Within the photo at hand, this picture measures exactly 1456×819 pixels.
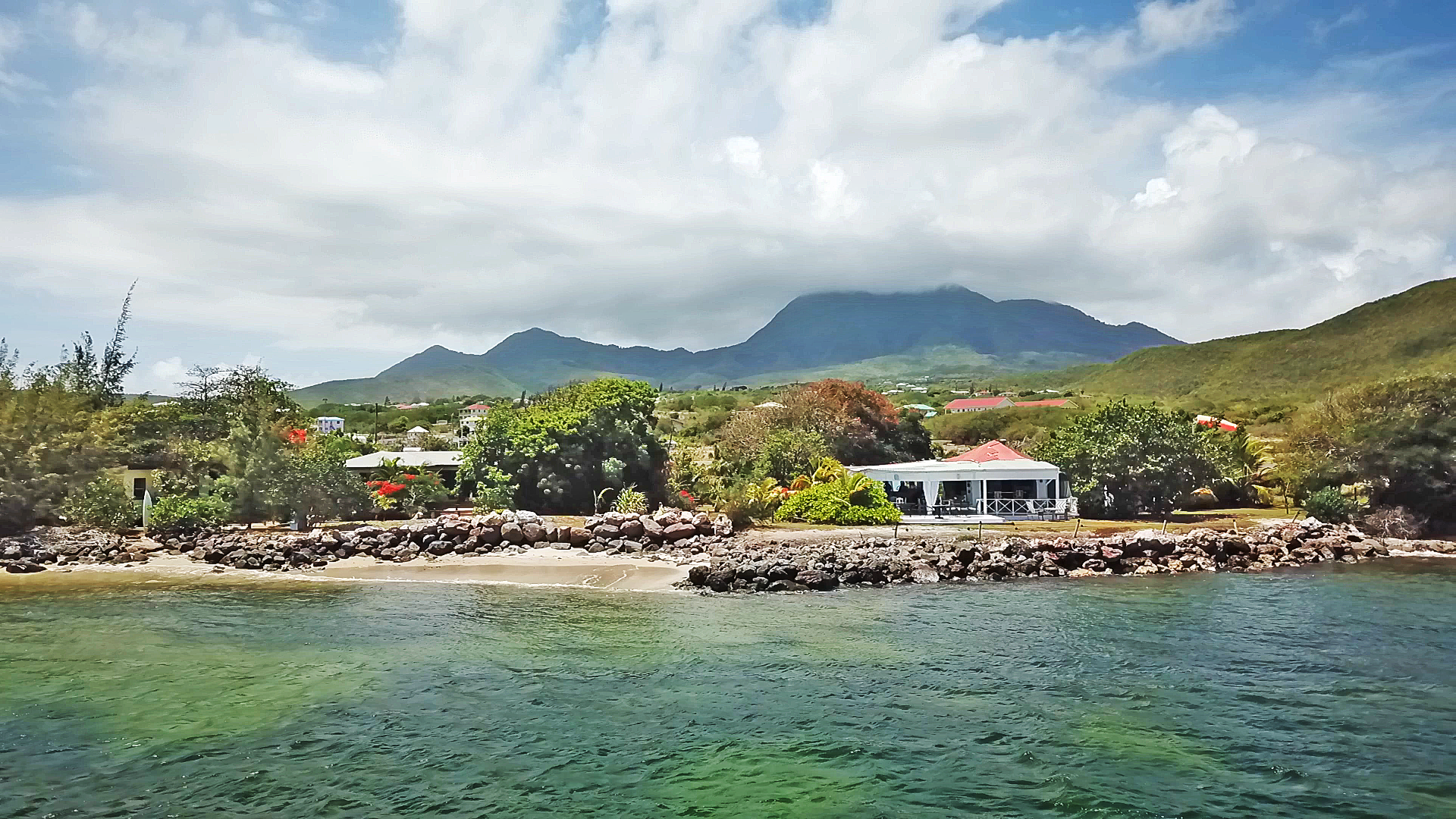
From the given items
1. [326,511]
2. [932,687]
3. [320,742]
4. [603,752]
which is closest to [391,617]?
[320,742]

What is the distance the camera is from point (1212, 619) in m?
19.6

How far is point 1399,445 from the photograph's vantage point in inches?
1236

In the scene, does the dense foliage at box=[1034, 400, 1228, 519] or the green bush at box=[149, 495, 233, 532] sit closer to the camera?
the green bush at box=[149, 495, 233, 532]

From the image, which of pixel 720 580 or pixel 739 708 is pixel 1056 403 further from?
pixel 739 708

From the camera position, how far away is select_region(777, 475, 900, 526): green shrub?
35562mm

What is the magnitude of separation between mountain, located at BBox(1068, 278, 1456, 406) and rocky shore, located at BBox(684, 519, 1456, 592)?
51137mm

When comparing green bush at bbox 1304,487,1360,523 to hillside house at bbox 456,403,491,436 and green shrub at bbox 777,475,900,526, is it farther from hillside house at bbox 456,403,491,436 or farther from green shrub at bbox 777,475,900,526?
hillside house at bbox 456,403,491,436

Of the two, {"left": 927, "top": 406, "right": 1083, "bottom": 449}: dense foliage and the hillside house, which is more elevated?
the hillside house

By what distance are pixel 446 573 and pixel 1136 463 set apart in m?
25.0

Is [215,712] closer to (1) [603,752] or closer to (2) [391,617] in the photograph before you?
(1) [603,752]

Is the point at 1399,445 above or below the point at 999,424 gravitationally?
below

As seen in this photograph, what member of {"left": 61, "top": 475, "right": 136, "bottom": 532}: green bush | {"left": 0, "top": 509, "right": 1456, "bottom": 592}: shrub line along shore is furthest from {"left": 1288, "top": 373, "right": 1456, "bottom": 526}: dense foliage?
{"left": 61, "top": 475, "right": 136, "bottom": 532}: green bush

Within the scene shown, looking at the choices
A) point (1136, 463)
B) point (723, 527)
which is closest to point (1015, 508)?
point (1136, 463)

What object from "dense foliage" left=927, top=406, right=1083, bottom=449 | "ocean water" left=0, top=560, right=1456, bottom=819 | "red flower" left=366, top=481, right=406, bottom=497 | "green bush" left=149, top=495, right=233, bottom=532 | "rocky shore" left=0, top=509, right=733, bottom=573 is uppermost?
"dense foliage" left=927, top=406, right=1083, bottom=449
